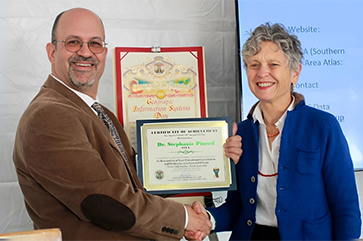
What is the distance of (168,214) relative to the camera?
169 centimetres

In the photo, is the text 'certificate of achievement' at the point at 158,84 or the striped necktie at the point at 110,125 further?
the text 'certificate of achievement' at the point at 158,84

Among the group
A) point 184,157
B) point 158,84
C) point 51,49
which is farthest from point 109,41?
point 184,157

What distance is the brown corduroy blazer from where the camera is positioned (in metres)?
1.51

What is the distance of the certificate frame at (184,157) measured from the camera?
Result: 198 cm

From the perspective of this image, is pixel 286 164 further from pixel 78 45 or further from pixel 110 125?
pixel 78 45

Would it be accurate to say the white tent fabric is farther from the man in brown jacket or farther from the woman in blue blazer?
the man in brown jacket

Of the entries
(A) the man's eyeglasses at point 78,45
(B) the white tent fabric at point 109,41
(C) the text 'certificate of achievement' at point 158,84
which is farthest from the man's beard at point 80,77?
(B) the white tent fabric at point 109,41

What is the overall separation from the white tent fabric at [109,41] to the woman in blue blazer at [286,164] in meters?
0.60

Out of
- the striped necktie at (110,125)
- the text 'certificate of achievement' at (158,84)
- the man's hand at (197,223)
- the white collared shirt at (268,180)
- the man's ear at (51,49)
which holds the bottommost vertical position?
the man's hand at (197,223)

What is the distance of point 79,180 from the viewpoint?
4.98ft

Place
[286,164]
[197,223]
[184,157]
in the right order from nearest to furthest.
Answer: [286,164], [197,223], [184,157]

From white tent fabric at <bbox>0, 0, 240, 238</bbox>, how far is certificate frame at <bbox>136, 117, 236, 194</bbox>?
553mm

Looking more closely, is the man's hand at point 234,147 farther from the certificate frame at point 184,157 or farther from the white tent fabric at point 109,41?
the white tent fabric at point 109,41

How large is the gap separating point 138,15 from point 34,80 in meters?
0.81
